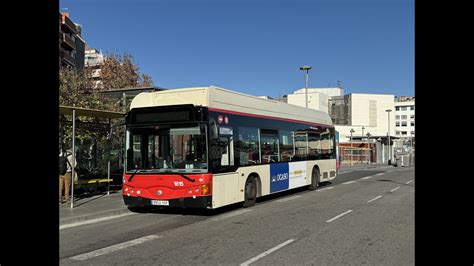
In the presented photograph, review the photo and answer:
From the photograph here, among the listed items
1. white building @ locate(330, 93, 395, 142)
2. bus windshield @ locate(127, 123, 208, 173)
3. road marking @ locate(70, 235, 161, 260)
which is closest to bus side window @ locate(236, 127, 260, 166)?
bus windshield @ locate(127, 123, 208, 173)

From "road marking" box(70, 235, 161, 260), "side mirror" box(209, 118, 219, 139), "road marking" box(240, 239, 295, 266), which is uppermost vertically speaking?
"side mirror" box(209, 118, 219, 139)

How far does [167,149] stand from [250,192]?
2853 millimetres

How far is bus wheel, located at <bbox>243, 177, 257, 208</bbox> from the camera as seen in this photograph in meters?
12.0

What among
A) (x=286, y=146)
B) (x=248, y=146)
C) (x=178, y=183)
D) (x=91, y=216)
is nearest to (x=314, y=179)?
(x=286, y=146)

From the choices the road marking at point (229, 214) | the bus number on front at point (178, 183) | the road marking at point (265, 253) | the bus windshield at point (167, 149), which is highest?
the bus windshield at point (167, 149)

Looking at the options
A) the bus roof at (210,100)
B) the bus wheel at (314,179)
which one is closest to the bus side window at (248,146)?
the bus roof at (210,100)

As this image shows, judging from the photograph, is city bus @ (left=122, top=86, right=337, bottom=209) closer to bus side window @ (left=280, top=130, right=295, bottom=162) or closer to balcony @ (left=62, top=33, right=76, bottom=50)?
bus side window @ (left=280, top=130, right=295, bottom=162)

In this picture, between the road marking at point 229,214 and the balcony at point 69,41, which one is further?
the balcony at point 69,41

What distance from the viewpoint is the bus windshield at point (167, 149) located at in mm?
10273

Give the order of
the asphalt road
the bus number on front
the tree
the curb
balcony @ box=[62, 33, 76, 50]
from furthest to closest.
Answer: balcony @ box=[62, 33, 76, 50] < the tree < the bus number on front < the curb < the asphalt road

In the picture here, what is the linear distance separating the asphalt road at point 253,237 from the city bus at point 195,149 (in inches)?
21.7

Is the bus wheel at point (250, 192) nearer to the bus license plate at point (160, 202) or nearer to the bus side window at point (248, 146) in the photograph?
the bus side window at point (248, 146)
